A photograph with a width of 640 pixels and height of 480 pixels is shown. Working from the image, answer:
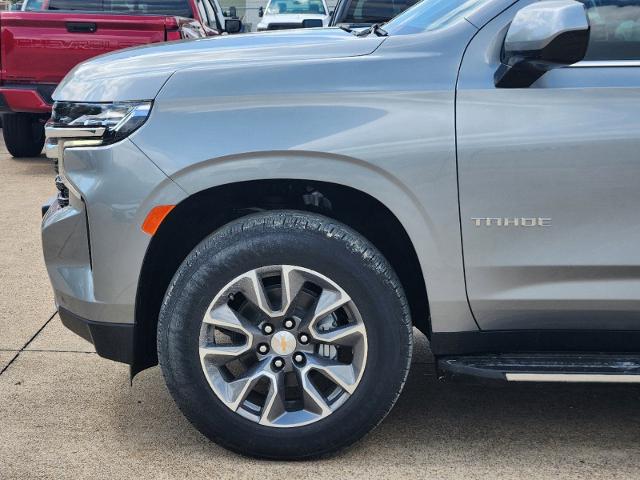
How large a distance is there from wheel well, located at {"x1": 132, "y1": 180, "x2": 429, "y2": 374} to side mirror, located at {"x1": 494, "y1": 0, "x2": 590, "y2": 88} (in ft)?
2.13

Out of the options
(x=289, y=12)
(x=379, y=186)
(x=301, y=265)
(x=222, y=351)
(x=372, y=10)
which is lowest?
(x=289, y=12)

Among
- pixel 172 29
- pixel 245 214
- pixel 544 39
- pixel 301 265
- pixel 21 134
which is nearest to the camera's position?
pixel 544 39

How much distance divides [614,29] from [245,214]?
142 centimetres

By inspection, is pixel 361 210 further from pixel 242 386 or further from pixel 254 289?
pixel 242 386

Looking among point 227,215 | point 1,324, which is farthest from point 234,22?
point 227,215

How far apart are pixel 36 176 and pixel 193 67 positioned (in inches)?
251

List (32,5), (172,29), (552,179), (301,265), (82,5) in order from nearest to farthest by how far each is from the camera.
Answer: (552,179)
(301,265)
(172,29)
(82,5)
(32,5)

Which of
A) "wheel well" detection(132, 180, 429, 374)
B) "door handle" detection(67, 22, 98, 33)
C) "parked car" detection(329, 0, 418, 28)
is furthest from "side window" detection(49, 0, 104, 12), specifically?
"wheel well" detection(132, 180, 429, 374)

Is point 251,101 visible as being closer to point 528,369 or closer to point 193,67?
point 193,67

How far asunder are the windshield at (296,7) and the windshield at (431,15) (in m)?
17.0

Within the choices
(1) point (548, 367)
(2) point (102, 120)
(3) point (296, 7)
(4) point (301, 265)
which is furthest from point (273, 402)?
(3) point (296, 7)

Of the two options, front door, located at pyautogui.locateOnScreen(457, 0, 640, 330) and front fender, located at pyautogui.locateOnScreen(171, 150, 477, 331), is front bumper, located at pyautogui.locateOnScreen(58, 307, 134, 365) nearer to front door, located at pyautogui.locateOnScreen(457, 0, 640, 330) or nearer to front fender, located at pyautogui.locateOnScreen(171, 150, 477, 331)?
front fender, located at pyautogui.locateOnScreen(171, 150, 477, 331)

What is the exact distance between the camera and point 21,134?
10359mm

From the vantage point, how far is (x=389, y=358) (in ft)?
11.0
